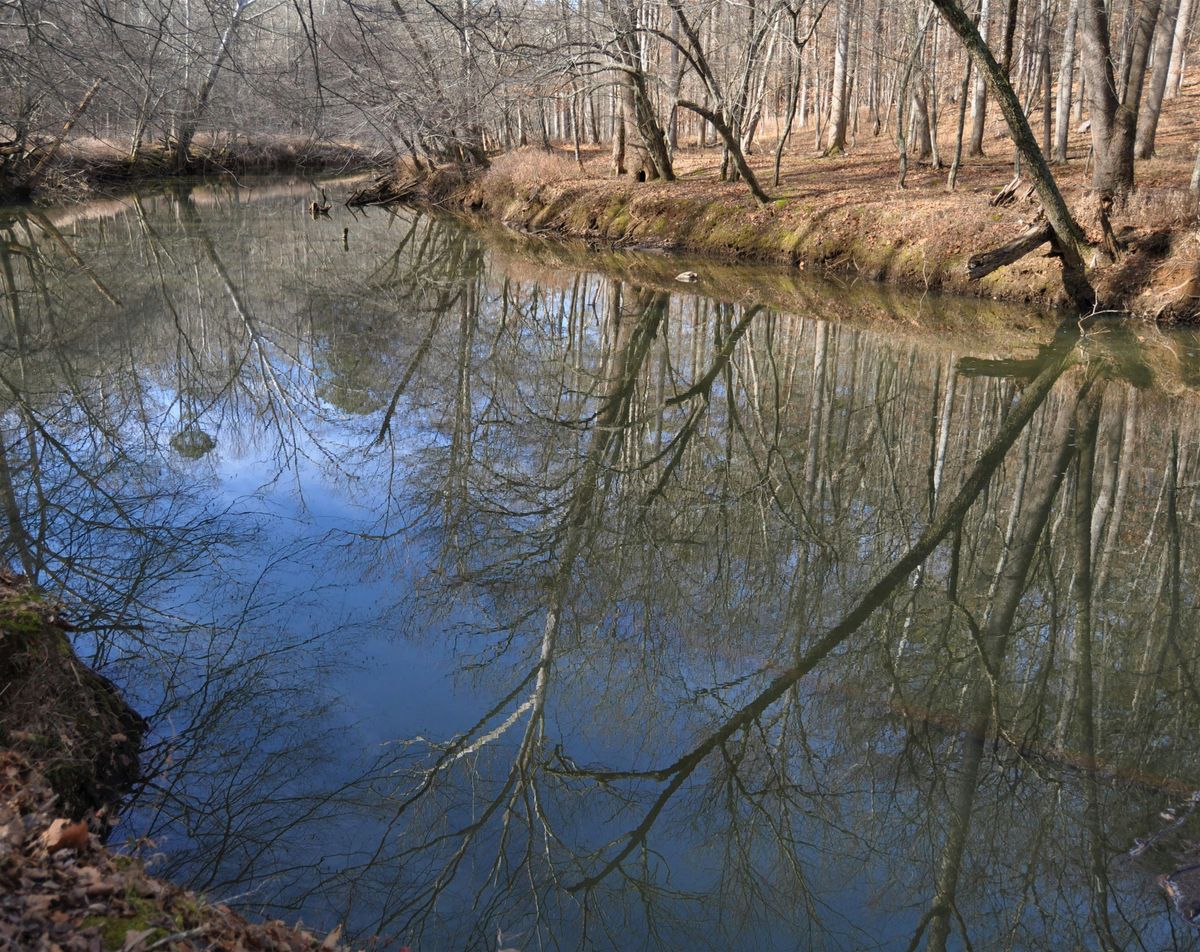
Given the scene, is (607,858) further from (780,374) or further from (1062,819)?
(780,374)

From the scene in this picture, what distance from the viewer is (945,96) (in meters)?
44.5

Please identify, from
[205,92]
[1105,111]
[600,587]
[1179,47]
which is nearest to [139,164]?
[205,92]

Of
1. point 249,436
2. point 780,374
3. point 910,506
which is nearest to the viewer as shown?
point 910,506

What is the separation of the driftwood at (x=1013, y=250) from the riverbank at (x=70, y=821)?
13336 mm

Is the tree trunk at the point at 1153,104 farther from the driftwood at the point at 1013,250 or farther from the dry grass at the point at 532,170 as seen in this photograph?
the dry grass at the point at 532,170

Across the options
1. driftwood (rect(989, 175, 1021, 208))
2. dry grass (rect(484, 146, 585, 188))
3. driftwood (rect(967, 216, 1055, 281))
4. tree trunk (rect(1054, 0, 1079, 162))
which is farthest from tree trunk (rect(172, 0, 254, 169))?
tree trunk (rect(1054, 0, 1079, 162))

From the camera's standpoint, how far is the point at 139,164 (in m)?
37.6

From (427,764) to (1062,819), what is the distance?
3.16 metres

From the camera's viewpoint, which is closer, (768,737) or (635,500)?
(768,737)

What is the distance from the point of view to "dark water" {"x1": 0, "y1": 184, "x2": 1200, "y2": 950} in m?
4.49

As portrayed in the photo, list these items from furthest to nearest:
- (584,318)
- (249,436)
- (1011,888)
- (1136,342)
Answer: (584,318)
(1136,342)
(249,436)
(1011,888)

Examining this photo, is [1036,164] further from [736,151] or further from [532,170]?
[532,170]

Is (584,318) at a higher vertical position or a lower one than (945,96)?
lower

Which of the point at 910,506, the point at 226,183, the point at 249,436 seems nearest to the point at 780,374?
the point at 910,506
